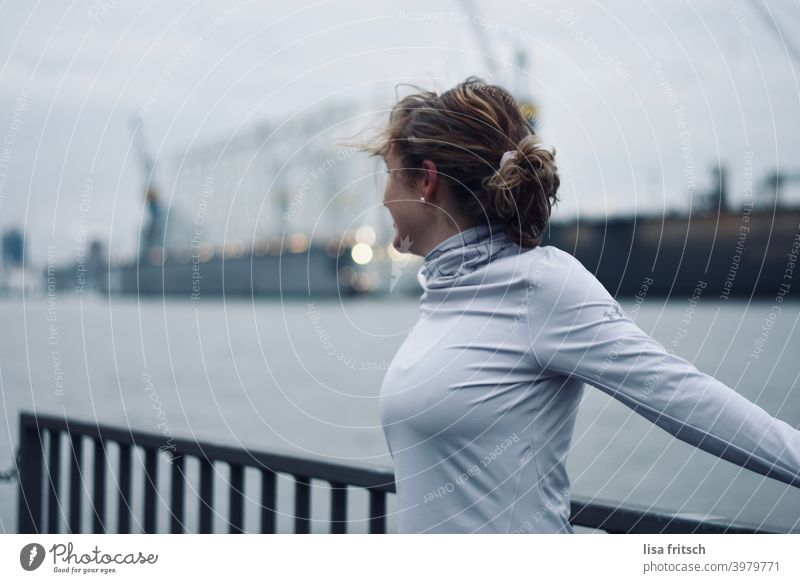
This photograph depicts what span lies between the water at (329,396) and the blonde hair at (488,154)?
1.38 ft

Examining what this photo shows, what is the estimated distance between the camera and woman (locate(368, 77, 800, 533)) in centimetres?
130

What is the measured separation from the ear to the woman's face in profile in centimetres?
3

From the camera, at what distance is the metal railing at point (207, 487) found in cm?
197

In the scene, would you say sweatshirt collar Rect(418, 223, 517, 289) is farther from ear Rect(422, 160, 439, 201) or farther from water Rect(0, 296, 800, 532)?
water Rect(0, 296, 800, 532)

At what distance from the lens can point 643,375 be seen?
4.24 ft

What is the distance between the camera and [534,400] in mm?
1427

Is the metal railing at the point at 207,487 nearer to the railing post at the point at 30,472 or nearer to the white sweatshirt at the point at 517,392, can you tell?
the railing post at the point at 30,472

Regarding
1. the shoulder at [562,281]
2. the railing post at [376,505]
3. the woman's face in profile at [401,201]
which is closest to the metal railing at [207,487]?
the railing post at [376,505]

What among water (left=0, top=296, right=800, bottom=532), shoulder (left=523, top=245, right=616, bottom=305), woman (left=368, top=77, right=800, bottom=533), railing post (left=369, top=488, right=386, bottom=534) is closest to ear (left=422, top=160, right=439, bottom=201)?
woman (left=368, top=77, right=800, bottom=533)

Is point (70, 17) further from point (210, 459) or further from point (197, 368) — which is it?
point (197, 368)

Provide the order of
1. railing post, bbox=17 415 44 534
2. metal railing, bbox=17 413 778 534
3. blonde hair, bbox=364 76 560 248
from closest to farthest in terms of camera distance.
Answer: blonde hair, bbox=364 76 560 248 → metal railing, bbox=17 413 778 534 → railing post, bbox=17 415 44 534

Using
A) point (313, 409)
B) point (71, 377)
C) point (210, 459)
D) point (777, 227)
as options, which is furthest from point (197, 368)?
point (210, 459)

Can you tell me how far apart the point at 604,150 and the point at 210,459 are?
159 cm

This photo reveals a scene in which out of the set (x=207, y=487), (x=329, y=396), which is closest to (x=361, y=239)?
(x=207, y=487)
